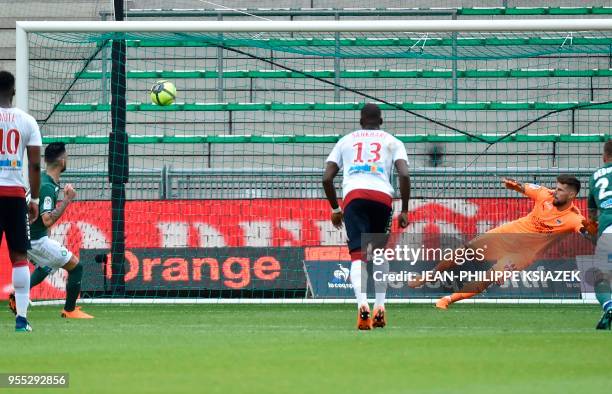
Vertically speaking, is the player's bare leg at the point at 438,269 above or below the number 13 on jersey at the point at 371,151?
below

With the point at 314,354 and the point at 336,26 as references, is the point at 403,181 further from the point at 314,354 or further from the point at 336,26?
the point at 336,26

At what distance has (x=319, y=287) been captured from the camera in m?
16.4

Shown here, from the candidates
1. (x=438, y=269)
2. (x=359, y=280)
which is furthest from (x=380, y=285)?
(x=438, y=269)

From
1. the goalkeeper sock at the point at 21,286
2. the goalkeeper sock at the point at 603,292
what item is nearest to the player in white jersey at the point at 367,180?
the goalkeeper sock at the point at 603,292

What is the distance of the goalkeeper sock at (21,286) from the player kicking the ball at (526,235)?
5825mm

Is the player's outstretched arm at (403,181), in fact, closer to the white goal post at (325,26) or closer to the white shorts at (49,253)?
the white shorts at (49,253)

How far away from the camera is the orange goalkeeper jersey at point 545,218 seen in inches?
596

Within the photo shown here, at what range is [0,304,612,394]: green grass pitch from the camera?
21.9ft

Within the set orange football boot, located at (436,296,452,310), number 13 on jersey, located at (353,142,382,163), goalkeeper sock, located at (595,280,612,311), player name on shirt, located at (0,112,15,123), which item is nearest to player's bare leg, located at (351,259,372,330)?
number 13 on jersey, located at (353,142,382,163)

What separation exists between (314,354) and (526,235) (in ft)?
25.3

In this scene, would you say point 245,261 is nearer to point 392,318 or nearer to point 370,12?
point 392,318

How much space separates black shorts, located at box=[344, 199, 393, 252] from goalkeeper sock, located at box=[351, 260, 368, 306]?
16 centimetres

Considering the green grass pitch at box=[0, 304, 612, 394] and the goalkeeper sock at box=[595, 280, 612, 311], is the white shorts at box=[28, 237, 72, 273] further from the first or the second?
the goalkeeper sock at box=[595, 280, 612, 311]

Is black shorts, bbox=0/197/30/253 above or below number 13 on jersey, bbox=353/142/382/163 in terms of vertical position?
below
